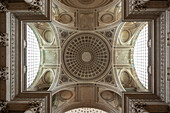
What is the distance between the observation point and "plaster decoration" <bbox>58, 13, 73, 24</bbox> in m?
21.3

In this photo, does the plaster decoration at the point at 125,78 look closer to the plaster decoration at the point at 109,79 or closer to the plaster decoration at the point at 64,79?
the plaster decoration at the point at 109,79

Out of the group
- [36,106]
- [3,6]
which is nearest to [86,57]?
[36,106]

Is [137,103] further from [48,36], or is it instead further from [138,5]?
[48,36]

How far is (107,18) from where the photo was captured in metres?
21.4

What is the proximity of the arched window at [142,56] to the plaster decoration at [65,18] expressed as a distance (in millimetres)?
12696

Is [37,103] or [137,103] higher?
[137,103]

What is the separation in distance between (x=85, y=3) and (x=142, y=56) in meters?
13.3

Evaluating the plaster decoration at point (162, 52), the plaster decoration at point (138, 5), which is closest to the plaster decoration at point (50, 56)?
the plaster decoration at point (138, 5)

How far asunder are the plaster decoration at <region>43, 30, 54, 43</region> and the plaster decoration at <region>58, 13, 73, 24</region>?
290 centimetres

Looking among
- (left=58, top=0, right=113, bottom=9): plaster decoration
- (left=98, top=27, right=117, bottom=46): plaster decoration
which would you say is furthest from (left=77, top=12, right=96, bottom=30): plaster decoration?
(left=98, top=27, right=117, bottom=46): plaster decoration

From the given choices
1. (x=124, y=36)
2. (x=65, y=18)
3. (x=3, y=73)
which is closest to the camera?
(x=3, y=73)

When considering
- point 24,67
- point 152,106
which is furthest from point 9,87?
point 152,106

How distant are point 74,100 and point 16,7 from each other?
57.2 feet

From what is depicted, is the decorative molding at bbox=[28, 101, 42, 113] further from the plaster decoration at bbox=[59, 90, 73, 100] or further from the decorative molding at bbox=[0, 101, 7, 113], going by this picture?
the plaster decoration at bbox=[59, 90, 73, 100]
